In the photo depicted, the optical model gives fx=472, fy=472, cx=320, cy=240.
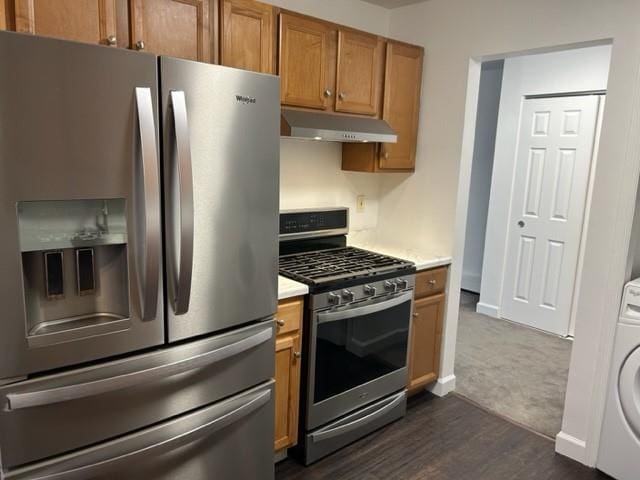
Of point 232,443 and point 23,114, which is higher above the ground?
point 23,114

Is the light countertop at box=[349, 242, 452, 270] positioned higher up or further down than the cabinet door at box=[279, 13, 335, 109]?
further down

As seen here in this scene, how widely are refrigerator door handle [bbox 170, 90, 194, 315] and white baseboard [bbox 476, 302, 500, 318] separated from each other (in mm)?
3821

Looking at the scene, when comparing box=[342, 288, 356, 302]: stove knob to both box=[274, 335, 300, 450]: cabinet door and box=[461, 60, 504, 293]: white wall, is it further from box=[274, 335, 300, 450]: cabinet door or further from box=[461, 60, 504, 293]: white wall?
box=[461, 60, 504, 293]: white wall

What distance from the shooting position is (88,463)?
4.77 ft

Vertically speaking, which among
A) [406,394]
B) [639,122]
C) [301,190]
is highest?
[639,122]

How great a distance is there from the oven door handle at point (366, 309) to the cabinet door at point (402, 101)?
829mm

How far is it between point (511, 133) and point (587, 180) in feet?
2.68

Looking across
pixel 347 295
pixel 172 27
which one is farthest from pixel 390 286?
pixel 172 27

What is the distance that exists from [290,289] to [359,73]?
1314 mm

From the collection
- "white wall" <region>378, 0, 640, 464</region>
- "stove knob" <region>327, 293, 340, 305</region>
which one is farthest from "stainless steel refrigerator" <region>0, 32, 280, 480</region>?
"white wall" <region>378, 0, 640, 464</region>

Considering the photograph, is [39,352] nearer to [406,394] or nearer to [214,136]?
[214,136]

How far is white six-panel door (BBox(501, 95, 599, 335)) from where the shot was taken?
4.00m

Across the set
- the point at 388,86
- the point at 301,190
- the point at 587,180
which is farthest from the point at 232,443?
the point at 587,180

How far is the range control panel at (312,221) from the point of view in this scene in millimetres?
2754
